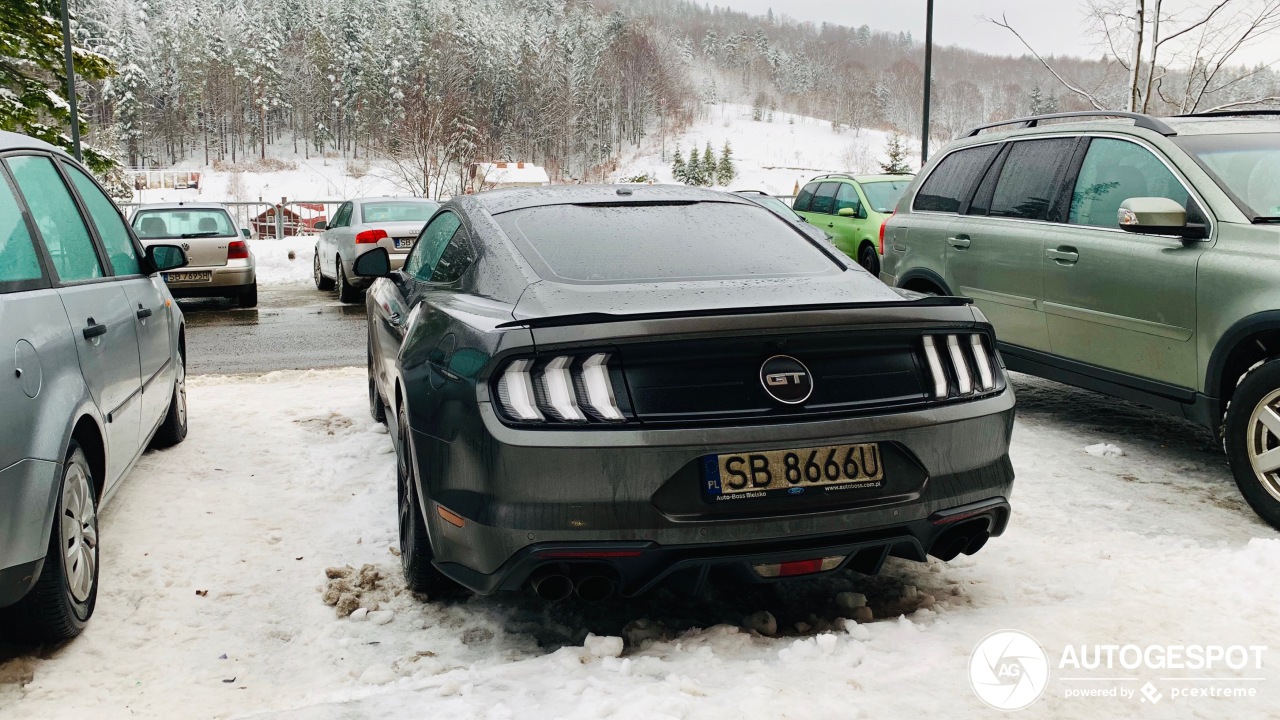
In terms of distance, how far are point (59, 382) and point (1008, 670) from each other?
3.00 meters

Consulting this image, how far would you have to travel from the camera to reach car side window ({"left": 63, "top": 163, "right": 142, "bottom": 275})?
15.4ft

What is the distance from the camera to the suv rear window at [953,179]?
693 cm

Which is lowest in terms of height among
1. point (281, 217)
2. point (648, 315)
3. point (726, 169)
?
point (648, 315)

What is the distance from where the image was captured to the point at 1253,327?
14.8 ft

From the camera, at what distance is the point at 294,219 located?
34.7 metres

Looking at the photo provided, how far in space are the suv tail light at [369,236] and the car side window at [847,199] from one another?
708cm

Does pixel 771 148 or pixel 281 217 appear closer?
pixel 281 217

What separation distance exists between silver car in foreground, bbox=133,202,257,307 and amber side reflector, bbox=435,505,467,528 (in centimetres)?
1301

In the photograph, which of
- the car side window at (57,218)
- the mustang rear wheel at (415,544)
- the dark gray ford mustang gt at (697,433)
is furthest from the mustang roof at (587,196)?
the car side window at (57,218)

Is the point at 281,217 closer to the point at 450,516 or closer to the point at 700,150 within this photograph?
the point at 450,516

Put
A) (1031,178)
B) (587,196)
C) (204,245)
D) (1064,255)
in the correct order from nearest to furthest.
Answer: (587,196) < (1064,255) < (1031,178) < (204,245)

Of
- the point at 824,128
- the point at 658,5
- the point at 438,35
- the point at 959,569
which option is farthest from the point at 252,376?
the point at 658,5

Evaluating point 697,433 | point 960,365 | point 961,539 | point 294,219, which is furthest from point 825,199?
point 294,219

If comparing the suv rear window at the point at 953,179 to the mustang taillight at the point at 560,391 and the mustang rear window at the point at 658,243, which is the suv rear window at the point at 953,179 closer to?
the mustang rear window at the point at 658,243
